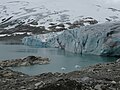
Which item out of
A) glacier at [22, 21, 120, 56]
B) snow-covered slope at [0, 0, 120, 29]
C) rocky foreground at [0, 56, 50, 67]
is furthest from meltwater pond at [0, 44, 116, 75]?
snow-covered slope at [0, 0, 120, 29]

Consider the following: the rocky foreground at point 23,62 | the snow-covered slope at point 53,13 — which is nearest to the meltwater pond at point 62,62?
the rocky foreground at point 23,62

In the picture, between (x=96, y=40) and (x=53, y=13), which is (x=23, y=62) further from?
(x=53, y=13)

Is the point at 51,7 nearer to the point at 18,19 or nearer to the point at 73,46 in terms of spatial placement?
the point at 18,19

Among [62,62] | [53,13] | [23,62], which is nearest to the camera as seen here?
[23,62]

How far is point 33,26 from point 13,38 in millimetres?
15411

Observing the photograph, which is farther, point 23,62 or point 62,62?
point 62,62

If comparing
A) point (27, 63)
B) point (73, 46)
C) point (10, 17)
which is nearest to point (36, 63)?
point (27, 63)

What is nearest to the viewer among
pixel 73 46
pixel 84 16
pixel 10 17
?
pixel 73 46

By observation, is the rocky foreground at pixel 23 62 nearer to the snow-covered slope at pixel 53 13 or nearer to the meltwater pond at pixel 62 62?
the meltwater pond at pixel 62 62

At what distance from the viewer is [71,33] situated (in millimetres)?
36125

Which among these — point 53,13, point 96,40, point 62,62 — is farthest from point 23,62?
point 53,13

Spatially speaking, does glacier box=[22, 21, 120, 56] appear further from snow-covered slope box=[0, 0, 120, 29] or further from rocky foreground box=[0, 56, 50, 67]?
snow-covered slope box=[0, 0, 120, 29]

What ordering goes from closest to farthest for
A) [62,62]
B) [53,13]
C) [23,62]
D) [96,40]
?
[23,62], [62,62], [96,40], [53,13]

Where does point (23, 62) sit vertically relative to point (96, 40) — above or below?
above
